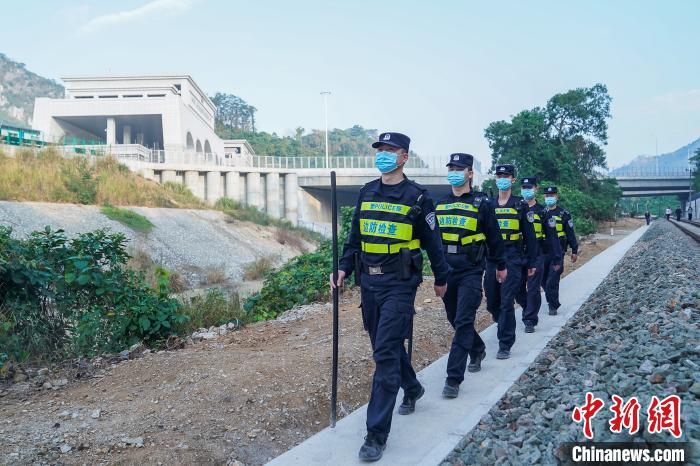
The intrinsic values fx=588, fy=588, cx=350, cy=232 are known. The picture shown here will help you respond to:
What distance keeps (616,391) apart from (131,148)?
130 feet

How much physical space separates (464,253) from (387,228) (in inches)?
60.6

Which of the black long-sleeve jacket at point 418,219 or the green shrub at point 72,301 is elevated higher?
the black long-sleeve jacket at point 418,219

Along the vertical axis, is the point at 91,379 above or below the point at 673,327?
below

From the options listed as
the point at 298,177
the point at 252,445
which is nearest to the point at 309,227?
the point at 298,177

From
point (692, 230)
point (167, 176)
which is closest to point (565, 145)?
point (692, 230)

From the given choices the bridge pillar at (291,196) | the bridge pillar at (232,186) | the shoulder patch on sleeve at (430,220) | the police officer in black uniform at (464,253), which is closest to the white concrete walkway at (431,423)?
the police officer in black uniform at (464,253)

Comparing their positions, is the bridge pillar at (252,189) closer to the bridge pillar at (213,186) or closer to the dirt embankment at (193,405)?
the bridge pillar at (213,186)

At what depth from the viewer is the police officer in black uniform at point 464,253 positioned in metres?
5.46

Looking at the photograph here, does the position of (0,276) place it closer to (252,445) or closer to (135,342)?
(135,342)

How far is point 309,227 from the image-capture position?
156 ft

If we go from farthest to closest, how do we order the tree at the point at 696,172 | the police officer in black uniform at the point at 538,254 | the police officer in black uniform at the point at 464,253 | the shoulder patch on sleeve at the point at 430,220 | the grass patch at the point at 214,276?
the tree at the point at 696,172, the grass patch at the point at 214,276, the police officer in black uniform at the point at 538,254, the police officer in black uniform at the point at 464,253, the shoulder patch on sleeve at the point at 430,220

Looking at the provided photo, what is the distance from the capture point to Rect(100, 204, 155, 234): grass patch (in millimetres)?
26531

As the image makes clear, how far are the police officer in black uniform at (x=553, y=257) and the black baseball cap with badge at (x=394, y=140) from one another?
5.49 metres

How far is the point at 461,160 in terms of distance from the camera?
602cm
